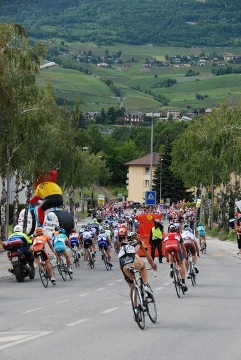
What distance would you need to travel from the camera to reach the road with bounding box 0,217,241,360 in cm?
1345

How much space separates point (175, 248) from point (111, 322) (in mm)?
6888

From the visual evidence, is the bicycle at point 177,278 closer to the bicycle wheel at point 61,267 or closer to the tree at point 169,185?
the bicycle wheel at point 61,267

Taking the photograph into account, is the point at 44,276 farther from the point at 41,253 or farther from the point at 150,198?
the point at 150,198

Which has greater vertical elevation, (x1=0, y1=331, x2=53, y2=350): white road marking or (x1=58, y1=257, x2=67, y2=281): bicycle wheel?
(x1=58, y1=257, x2=67, y2=281): bicycle wheel

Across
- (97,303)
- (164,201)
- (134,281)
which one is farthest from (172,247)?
(164,201)

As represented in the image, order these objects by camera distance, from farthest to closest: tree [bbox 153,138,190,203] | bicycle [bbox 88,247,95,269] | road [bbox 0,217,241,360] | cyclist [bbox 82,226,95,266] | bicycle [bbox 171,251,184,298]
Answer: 1. tree [bbox 153,138,190,203]
2. bicycle [bbox 88,247,95,269]
3. cyclist [bbox 82,226,95,266]
4. bicycle [bbox 171,251,184,298]
5. road [bbox 0,217,241,360]

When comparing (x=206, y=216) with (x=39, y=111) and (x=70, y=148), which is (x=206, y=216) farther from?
(x=39, y=111)

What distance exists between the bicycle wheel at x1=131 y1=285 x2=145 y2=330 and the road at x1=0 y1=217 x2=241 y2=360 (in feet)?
0.51

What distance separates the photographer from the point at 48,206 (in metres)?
33.7

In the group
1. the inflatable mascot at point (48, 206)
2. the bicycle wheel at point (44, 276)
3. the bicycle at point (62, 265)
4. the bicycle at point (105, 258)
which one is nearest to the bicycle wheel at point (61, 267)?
the bicycle at point (62, 265)

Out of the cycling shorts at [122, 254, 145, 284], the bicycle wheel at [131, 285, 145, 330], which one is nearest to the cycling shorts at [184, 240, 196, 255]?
the cycling shorts at [122, 254, 145, 284]

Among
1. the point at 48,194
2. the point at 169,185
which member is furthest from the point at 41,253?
the point at 169,185

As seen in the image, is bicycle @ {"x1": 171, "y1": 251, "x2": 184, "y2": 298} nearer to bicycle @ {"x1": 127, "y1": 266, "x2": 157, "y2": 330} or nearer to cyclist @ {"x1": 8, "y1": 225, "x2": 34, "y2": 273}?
bicycle @ {"x1": 127, "y1": 266, "x2": 157, "y2": 330}

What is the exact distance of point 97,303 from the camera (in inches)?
886
